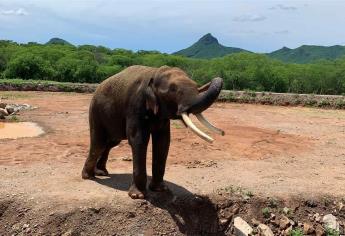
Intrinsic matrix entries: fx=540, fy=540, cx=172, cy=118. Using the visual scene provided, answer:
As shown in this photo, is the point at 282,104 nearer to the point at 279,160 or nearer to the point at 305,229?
the point at 279,160

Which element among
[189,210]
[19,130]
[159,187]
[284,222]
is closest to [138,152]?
[159,187]

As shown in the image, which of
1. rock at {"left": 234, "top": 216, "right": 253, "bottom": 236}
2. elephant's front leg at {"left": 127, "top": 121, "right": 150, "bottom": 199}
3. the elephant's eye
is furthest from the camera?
rock at {"left": 234, "top": 216, "right": 253, "bottom": 236}

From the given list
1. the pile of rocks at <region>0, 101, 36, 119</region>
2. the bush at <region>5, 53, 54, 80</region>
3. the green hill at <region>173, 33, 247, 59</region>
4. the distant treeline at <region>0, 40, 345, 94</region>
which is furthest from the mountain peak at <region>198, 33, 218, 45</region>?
the pile of rocks at <region>0, 101, 36, 119</region>

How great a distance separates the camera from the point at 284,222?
7.93 m

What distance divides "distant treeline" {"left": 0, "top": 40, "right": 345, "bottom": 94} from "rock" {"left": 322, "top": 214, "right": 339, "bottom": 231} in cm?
2205

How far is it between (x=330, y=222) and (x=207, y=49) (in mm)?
72159

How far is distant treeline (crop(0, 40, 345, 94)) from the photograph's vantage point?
29859mm

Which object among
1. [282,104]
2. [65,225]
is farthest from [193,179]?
[282,104]

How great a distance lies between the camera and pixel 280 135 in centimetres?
1442

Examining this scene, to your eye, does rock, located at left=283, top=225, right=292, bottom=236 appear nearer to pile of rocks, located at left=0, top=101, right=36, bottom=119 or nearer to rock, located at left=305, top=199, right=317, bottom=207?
rock, located at left=305, top=199, right=317, bottom=207

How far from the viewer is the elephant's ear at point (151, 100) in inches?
284

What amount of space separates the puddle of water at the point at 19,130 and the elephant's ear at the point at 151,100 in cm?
663

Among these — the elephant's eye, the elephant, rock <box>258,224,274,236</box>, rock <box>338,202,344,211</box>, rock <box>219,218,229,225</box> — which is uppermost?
the elephant's eye

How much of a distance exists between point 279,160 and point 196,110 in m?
5.09
